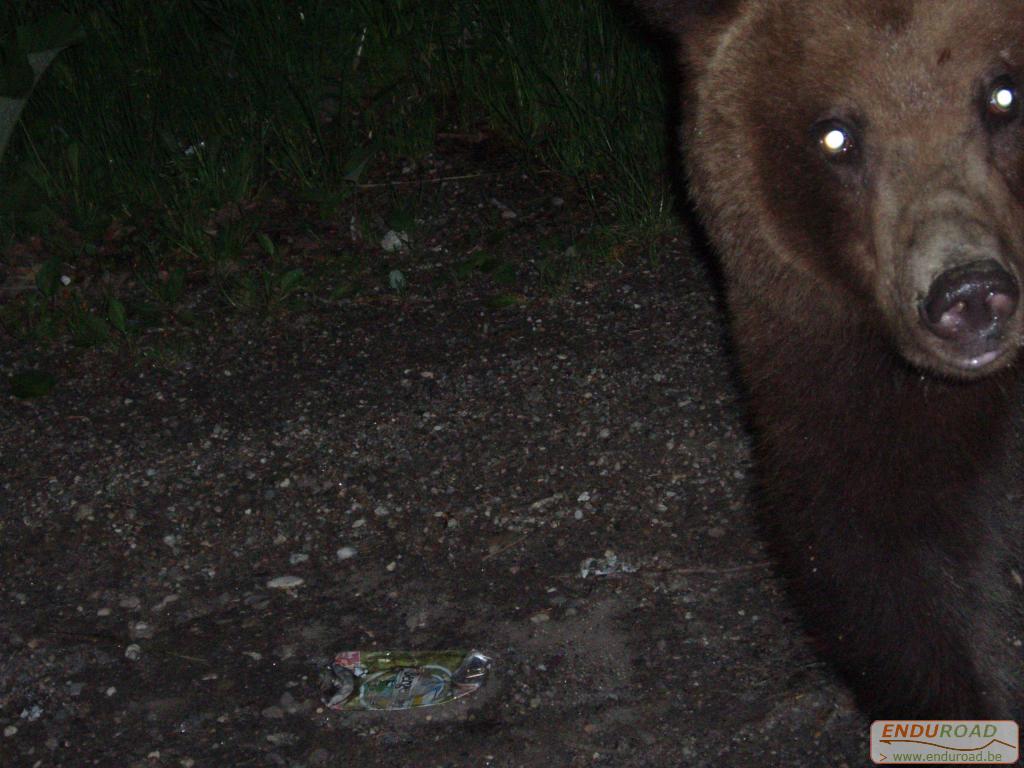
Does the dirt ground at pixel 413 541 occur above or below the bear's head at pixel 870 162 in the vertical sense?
below

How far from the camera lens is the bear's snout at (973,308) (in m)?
2.13

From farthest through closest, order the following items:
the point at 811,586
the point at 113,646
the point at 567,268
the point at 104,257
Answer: the point at 104,257, the point at 567,268, the point at 113,646, the point at 811,586

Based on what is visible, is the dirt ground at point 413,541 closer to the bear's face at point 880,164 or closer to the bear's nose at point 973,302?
the bear's face at point 880,164

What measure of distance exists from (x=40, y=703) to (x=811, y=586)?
5.84 feet

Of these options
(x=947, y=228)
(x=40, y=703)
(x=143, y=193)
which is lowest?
(x=40, y=703)

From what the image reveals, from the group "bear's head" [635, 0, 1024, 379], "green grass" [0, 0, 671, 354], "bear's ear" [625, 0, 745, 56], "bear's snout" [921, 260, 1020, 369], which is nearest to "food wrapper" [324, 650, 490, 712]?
"bear's head" [635, 0, 1024, 379]

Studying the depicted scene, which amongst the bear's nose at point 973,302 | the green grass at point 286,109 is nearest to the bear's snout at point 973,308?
the bear's nose at point 973,302

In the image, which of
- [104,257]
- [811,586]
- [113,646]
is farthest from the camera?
[104,257]

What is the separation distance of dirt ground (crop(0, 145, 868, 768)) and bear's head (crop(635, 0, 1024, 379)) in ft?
2.39

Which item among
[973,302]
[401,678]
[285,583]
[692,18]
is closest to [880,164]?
[973,302]

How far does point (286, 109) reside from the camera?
4.86m

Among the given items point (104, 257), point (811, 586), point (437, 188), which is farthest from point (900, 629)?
point (104, 257)

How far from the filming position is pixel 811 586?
2.81 metres

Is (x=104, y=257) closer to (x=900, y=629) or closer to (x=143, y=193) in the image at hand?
(x=143, y=193)
